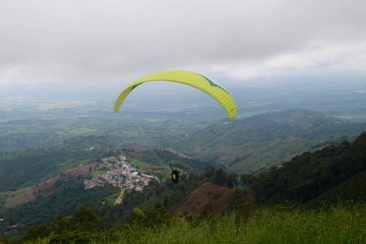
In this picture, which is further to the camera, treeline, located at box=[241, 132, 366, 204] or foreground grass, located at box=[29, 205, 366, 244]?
treeline, located at box=[241, 132, 366, 204]

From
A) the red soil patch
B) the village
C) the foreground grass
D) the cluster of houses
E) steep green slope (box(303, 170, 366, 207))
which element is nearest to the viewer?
the foreground grass

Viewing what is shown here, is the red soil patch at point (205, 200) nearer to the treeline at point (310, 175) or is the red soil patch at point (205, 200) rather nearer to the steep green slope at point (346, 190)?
the treeline at point (310, 175)

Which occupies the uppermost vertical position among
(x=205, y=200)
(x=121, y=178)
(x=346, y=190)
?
(x=346, y=190)

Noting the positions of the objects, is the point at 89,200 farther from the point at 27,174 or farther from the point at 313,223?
the point at 313,223

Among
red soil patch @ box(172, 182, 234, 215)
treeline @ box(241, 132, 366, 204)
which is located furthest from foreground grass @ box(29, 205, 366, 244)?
treeline @ box(241, 132, 366, 204)

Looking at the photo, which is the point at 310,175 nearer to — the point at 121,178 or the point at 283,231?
the point at 283,231

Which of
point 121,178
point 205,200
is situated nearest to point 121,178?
point 121,178

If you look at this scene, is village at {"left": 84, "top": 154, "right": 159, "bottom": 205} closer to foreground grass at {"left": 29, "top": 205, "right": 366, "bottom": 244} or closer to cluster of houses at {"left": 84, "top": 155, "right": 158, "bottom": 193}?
cluster of houses at {"left": 84, "top": 155, "right": 158, "bottom": 193}
